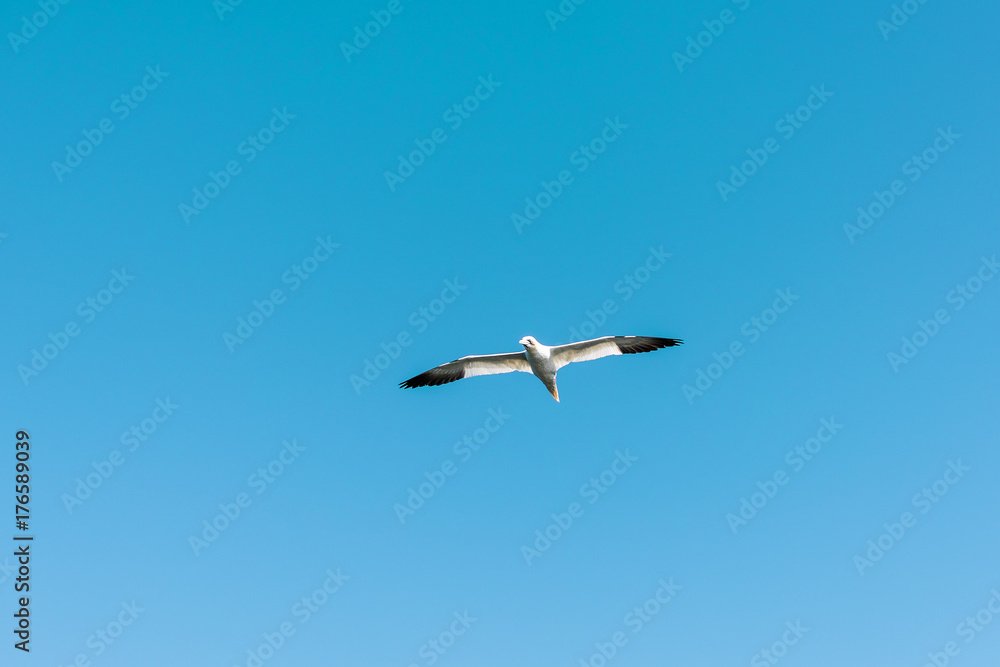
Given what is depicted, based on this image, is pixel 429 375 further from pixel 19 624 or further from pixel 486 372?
pixel 19 624

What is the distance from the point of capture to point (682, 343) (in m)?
34.8

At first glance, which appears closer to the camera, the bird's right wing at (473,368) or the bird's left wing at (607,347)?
the bird's left wing at (607,347)

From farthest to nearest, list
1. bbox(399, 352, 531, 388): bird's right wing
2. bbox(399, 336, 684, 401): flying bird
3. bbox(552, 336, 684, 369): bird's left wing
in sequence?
1. bbox(399, 352, 531, 388): bird's right wing
2. bbox(552, 336, 684, 369): bird's left wing
3. bbox(399, 336, 684, 401): flying bird

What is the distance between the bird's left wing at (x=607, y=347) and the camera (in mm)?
34250

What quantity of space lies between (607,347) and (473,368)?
624 centimetres

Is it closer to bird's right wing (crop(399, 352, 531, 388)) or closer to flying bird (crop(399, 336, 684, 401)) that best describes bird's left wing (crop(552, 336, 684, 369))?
flying bird (crop(399, 336, 684, 401))

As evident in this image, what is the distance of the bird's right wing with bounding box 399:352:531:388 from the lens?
116ft

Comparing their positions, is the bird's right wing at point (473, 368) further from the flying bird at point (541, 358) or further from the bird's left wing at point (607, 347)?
the bird's left wing at point (607, 347)

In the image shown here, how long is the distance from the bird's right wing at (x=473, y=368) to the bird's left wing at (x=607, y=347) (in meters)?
1.76

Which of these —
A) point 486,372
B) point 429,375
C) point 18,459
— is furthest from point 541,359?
point 18,459

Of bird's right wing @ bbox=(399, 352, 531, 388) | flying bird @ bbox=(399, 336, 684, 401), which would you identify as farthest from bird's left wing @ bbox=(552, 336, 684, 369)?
bird's right wing @ bbox=(399, 352, 531, 388)

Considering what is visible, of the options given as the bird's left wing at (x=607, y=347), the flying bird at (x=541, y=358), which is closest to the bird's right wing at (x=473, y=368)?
the flying bird at (x=541, y=358)

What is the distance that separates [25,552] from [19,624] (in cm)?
262

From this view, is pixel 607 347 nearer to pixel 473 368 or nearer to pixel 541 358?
pixel 541 358
